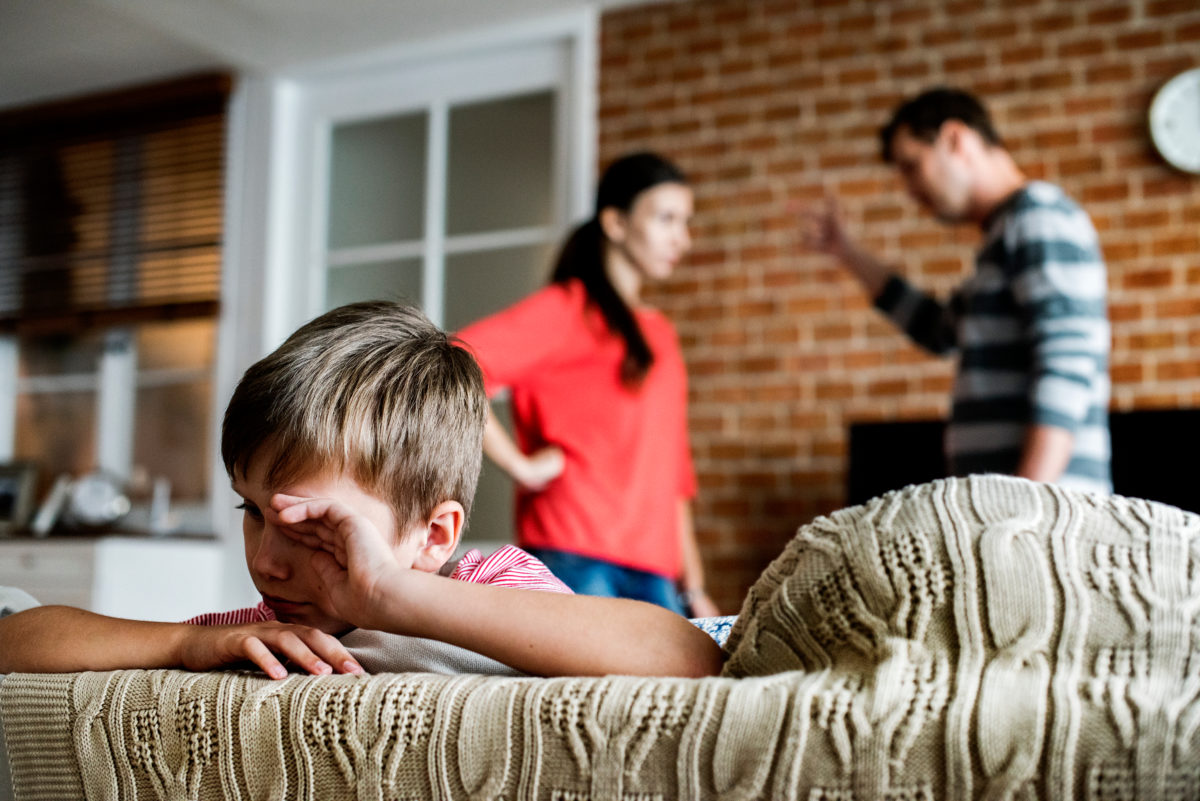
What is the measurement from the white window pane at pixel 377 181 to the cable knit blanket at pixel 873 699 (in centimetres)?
350

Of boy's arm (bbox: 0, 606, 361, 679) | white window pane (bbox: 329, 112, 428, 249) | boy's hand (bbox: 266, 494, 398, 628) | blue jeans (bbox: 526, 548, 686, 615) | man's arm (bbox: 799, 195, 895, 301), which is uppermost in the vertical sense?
white window pane (bbox: 329, 112, 428, 249)

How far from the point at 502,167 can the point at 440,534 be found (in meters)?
3.20

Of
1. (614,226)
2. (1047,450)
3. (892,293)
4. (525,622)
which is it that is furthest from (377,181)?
(525,622)

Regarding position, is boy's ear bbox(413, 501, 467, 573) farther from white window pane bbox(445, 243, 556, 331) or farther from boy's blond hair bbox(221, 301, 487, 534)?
white window pane bbox(445, 243, 556, 331)

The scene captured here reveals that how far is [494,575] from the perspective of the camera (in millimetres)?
883

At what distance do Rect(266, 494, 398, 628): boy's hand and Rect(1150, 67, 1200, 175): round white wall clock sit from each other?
3.13 m

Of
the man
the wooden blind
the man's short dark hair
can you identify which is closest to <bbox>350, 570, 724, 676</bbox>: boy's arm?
the man

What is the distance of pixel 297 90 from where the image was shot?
4348 millimetres

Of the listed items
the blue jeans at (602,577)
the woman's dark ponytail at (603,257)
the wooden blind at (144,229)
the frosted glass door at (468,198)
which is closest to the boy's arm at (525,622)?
the blue jeans at (602,577)

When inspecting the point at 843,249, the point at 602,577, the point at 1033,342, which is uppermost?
the point at 843,249

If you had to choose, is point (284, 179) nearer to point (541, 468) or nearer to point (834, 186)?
point (834, 186)

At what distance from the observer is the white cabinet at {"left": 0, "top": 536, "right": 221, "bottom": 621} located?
10.4ft

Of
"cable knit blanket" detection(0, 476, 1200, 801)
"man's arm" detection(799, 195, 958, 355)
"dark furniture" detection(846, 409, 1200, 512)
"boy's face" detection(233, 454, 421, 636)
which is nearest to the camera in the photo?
"cable knit blanket" detection(0, 476, 1200, 801)

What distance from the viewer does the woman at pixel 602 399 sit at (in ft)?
7.20
